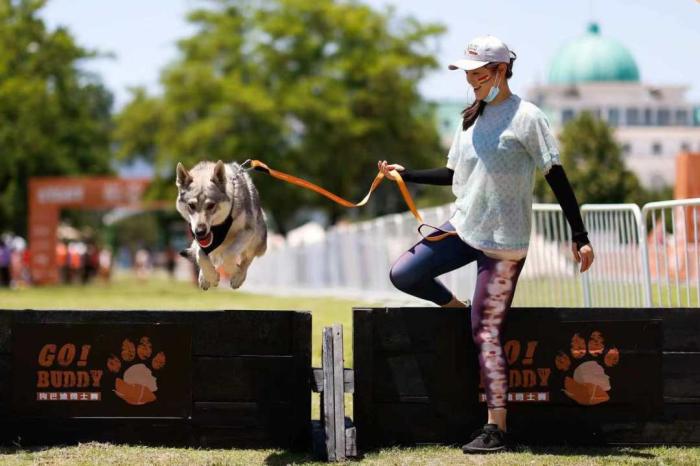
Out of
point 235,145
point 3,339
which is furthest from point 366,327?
point 235,145

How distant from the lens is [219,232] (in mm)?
7449

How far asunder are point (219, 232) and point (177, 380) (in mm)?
1175

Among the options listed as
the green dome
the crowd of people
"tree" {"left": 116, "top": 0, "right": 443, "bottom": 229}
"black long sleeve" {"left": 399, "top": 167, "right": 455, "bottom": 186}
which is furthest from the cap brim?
the green dome

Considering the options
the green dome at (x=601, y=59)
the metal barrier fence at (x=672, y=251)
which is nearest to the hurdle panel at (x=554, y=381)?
the metal barrier fence at (x=672, y=251)

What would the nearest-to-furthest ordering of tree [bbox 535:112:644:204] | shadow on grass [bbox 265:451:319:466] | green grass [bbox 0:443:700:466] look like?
green grass [bbox 0:443:700:466], shadow on grass [bbox 265:451:319:466], tree [bbox 535:112:644:204]

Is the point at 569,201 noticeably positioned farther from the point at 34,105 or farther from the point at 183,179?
the point at 34,105

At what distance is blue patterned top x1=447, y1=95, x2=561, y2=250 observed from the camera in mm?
6293

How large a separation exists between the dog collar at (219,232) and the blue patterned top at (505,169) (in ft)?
5.75

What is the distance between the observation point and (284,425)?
6.67 metres

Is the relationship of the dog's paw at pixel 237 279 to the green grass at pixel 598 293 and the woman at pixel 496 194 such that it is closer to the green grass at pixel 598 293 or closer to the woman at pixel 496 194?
the woman at pixel 496 194

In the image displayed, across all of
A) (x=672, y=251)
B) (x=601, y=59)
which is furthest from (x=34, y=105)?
(x=601, y=59)

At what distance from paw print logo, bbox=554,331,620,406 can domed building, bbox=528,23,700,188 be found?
120791mm

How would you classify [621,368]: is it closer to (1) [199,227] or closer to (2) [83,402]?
(1) [199,227]

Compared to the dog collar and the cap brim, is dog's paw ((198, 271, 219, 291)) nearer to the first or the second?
the dog collar
